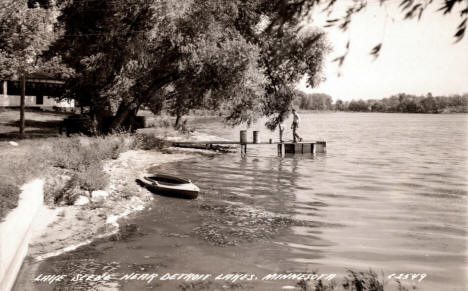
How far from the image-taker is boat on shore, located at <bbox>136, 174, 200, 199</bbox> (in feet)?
62.8

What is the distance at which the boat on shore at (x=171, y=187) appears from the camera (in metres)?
19.1

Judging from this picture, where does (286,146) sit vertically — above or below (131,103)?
below

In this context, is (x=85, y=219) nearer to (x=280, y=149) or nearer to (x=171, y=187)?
(x=171, y=187)

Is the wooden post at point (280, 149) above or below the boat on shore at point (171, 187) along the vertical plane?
above

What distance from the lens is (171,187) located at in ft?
63.0

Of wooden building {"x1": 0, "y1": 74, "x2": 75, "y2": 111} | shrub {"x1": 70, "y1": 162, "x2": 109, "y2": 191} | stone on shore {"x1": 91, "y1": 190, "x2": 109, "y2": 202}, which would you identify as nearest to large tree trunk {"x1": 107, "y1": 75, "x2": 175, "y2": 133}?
wooden building {"x1": 0, "y1": 74, "x2": 75, "y2": 111}

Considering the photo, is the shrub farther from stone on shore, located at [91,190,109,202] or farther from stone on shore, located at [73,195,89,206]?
stone on shore, located at [73,195,89,206]

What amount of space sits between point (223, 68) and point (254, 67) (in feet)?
8.00


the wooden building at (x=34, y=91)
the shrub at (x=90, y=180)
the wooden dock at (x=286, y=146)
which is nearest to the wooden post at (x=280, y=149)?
the wooden dock at (x=286, y=146)

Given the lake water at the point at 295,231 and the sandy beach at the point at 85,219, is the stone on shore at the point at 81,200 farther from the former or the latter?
the lake water at the point at 295,231

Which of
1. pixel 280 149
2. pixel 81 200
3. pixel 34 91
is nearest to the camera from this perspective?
pixel 81 200

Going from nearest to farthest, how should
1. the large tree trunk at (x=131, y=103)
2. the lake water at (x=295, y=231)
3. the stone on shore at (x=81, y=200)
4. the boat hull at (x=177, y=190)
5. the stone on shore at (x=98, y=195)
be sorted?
the lake water at (x=295, y=231) → the stone on shore at (x=81, y=200) → the stone on shore at (x=98, y=195) → the boat hull at (x=177, y=190) → the large tree trunk at (x=131, y=103)

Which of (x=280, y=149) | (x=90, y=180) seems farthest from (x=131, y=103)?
(x=90, y=180)

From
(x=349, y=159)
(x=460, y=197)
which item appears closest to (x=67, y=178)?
(x=460, y=197)
